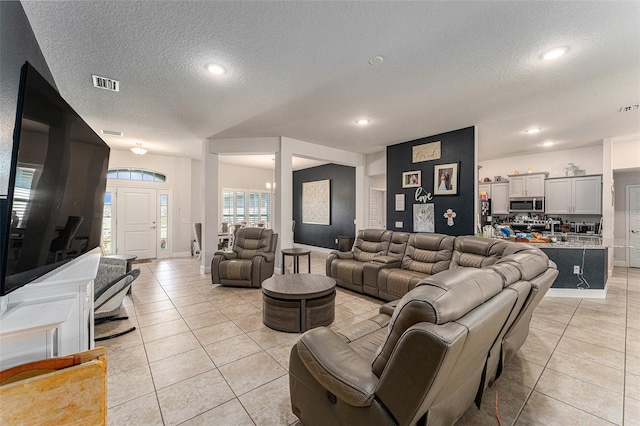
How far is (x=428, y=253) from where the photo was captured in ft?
13.3

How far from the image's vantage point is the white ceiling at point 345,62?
2.00 m

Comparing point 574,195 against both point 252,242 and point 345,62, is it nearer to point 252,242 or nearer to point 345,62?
point 345,62

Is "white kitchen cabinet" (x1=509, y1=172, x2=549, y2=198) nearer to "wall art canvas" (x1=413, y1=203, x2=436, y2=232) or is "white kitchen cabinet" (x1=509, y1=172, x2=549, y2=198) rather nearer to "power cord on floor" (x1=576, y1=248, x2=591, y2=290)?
"power cord on floor" (x1=576, y1=248, x2=591, y2=290)

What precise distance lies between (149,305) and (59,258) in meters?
2.47

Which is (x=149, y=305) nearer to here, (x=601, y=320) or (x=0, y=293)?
(x=0, y=293)

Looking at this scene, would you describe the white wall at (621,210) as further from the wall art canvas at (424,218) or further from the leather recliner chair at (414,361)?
the leather recliner chair at (414,361)

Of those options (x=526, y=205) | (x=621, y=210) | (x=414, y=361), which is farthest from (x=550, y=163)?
(x=414, y=361)

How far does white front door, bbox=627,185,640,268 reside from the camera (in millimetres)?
5879

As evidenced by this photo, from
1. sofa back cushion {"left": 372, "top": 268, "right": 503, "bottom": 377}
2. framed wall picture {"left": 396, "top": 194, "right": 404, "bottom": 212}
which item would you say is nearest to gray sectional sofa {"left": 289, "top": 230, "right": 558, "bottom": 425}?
sofa back cushion {"left": 372, "top": 268, "right": 503, "bottom": 377}

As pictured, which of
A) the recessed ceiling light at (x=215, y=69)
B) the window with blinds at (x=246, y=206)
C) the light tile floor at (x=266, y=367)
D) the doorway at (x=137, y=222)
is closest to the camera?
the light tile floor at (x=266, y=367)

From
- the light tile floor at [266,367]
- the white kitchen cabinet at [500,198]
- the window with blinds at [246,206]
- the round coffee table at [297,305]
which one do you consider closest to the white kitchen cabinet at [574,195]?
the white kitchen cabinet at [500,198]

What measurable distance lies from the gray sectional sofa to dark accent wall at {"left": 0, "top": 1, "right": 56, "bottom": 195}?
191 cm

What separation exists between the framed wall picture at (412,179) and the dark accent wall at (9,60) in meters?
5.62

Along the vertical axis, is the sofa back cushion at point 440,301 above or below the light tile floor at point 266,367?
above
